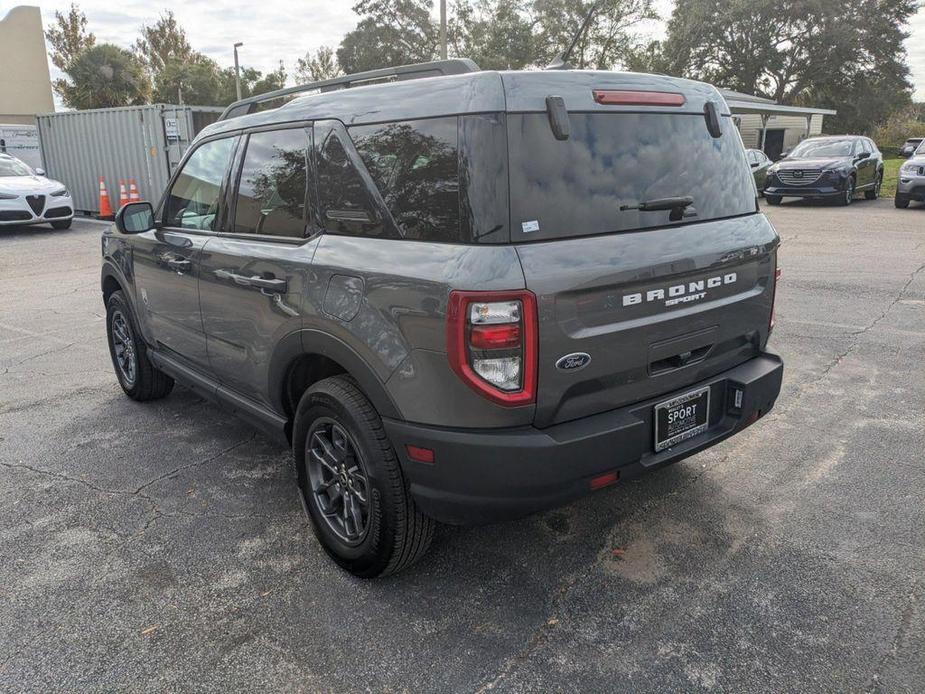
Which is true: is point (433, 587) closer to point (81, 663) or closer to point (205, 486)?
point (81, 663)

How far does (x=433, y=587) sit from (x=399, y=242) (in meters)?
1.37

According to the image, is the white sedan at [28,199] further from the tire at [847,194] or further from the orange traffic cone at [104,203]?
the tire at [847,194]

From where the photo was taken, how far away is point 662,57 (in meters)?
42.7

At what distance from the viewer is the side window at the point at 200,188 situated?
3.72 meters

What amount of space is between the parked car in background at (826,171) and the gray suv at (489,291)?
15.9m

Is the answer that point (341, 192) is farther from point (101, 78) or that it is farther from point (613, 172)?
point (101, 78)

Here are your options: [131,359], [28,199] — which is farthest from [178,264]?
[28,199]

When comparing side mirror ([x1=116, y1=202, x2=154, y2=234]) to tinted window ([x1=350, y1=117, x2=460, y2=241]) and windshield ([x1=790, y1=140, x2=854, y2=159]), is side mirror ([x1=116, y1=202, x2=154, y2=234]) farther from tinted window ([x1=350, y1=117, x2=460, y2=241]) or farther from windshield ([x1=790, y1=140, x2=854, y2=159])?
windshield ([x1=790, y1=140, x2=854, y2=159])

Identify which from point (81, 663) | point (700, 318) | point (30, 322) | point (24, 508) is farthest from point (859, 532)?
point (30, 322)

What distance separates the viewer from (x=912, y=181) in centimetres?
1591

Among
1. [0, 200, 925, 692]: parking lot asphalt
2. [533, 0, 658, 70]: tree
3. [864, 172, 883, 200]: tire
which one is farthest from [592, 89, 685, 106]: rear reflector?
[533, 0, 658, 70]: tree

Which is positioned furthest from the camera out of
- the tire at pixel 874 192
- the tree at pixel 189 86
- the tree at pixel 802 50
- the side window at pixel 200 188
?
the tree at pixel 189 86

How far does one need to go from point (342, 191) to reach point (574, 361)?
3.80 ft

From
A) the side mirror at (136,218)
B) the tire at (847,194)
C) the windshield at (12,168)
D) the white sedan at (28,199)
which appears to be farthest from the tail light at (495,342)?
the tire at (847,194)
